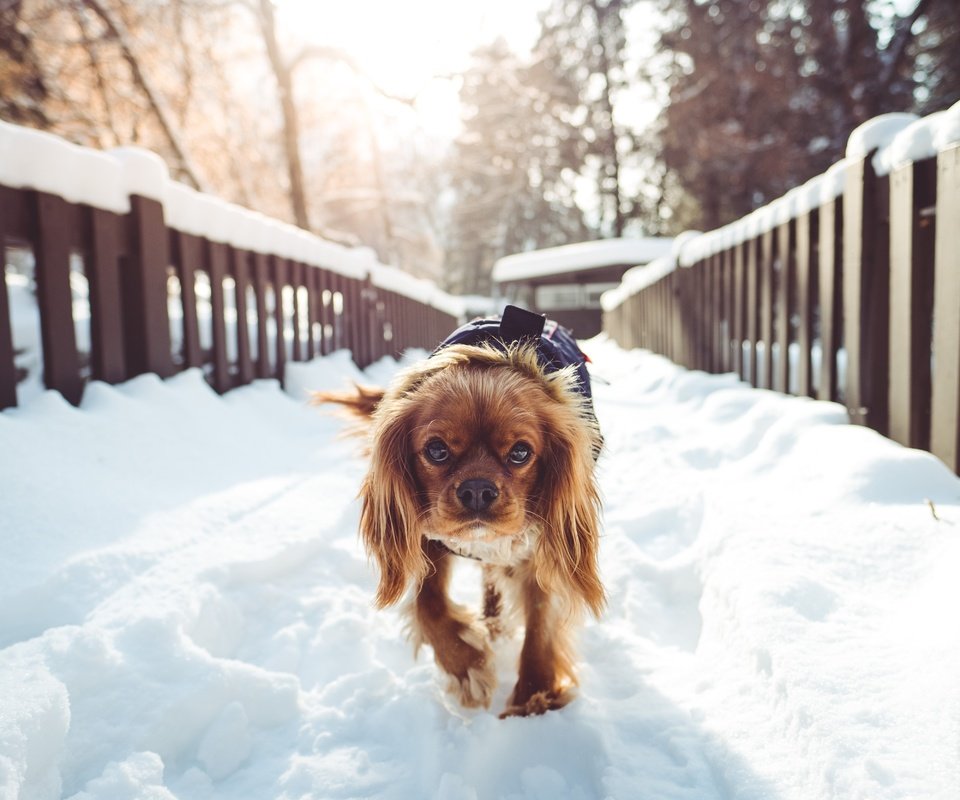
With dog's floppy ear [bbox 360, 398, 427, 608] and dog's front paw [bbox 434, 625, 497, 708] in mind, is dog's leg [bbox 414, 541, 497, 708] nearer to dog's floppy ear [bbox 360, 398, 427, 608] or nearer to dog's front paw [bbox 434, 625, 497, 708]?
dog's front paw [bbox 434, 625, 497, 708]

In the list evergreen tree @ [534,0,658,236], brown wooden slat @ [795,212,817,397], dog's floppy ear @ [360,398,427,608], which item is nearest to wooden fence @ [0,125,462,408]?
dog's floppy ear @ [360,398,427,608]

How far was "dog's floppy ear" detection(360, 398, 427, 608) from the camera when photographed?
1633 mm

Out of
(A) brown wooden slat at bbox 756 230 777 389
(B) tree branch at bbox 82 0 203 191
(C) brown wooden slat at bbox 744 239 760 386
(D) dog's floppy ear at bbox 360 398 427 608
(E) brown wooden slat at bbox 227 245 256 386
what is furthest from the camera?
(B) tree branch at bbox 82 0 203 191

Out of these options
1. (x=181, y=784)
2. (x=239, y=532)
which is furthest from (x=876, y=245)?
(x=181, y=784)

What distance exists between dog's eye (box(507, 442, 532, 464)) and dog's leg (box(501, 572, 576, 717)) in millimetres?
397

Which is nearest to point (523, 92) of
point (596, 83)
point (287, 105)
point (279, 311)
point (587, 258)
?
point (596, 83)

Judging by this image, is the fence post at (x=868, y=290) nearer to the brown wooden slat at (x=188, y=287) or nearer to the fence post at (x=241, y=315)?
the brown wooden slat at (x=188, y=287)

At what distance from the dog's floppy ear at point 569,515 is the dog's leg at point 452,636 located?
25 centimetres

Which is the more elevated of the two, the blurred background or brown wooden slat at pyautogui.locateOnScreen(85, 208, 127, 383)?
the blurred background

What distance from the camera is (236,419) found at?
3562 mm

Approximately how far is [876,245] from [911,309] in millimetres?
478

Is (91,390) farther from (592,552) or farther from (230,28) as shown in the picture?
(230,28)

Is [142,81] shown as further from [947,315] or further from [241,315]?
[947,315]

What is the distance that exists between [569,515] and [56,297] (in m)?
2.48
